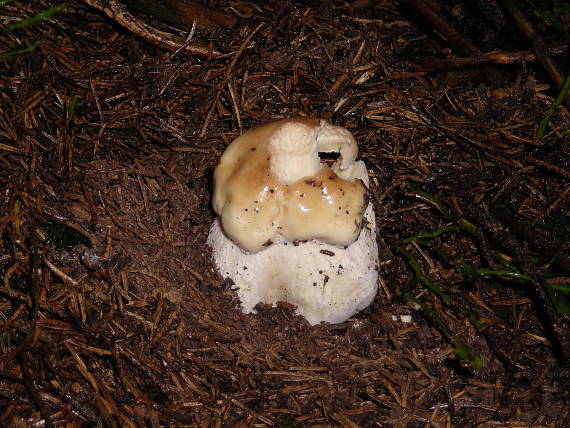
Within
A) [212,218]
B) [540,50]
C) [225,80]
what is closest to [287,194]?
[212,218]

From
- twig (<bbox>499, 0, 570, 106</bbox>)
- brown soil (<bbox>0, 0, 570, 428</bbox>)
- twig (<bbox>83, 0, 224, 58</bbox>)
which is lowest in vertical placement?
brown soil (<bbox>0, 0, 570, 428</bbox>)

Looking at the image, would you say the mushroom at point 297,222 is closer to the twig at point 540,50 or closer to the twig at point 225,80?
the twig at point 225,80

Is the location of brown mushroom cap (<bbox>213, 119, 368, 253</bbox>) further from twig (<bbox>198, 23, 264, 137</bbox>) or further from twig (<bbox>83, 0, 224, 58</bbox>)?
twig (<bbox>83, 0, 224, 58</bbox>)

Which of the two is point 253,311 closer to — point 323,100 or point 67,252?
point 67,252

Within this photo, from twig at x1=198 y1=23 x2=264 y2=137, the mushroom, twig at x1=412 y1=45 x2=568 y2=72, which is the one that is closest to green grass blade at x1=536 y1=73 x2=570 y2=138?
twig at x1=412 y1=45 x2=568 y2=72

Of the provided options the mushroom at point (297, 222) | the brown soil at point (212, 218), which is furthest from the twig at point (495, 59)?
the mushroom at point (297, 222)

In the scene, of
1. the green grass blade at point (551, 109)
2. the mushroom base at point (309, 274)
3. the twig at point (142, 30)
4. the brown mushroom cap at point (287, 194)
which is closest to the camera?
the brown mushroom cap at point (287, 194)

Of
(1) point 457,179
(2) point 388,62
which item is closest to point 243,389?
(1) point 457,179
